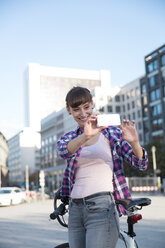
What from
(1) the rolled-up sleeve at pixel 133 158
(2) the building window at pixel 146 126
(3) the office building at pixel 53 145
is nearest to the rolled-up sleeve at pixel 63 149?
(1) the rolled-up sleeve at pixel 133 158

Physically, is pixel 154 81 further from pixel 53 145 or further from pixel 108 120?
pixel 108 120

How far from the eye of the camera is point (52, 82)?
165000 millimetres

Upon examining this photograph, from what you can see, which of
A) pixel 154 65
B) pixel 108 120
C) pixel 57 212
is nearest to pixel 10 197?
pixel 57 212

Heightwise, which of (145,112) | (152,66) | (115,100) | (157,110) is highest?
(152,66)

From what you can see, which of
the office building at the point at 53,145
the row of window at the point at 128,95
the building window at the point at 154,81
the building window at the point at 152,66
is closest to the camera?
the building window at the point at 154,81

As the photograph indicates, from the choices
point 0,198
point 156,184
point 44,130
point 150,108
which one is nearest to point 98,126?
point 0,198

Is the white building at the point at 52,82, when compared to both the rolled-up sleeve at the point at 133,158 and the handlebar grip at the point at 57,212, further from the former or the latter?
the rolled-up sleeve at the point at 133,158

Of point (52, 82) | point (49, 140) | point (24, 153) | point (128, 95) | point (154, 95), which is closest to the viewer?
point (154, 95)

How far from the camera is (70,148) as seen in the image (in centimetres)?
281

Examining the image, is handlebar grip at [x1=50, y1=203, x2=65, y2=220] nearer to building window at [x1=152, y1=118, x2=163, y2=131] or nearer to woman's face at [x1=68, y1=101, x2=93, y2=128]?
woman's face at [x1=68, y1=101, x2=93, y2=128]

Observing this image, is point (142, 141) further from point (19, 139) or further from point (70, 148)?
point (19, 139)

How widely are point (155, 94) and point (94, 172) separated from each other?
63.1 meters

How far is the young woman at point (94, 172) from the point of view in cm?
269

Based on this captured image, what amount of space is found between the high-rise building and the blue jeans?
198ft
